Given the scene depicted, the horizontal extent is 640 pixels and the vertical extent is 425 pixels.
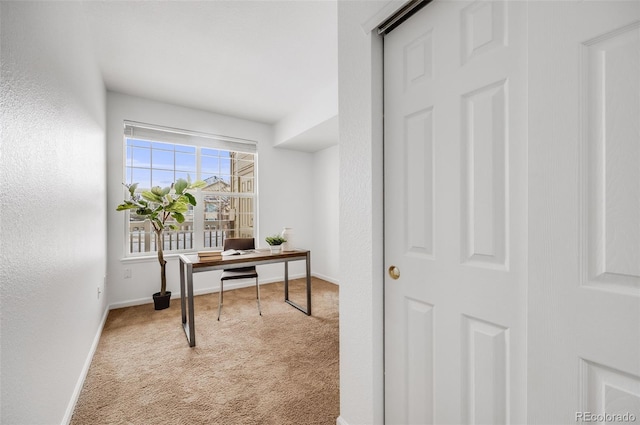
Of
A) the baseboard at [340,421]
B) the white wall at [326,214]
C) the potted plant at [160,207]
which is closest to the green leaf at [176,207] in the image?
the potted plant at [160,207]

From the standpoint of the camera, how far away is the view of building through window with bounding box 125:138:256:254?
3.67 metres

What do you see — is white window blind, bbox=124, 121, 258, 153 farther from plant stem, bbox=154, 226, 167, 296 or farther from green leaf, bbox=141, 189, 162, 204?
plant stem, bbox=154, 226, 167, 296

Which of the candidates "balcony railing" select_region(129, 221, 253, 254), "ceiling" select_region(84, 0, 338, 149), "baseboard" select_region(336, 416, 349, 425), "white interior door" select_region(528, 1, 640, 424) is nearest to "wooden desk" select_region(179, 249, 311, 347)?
"balcony railing" select_region(129, 221, 253, 254)

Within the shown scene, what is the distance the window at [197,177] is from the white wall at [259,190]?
123 millimetres

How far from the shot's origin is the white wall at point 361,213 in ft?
4.16

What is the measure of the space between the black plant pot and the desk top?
928mm

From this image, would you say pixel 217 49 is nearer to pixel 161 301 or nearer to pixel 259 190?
pixel 259 190

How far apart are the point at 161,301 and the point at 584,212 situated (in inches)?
151

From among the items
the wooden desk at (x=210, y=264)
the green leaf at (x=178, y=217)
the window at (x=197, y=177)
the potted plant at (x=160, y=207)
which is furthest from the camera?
the window at (x=197, y=177)

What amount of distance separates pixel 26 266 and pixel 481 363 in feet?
5.57

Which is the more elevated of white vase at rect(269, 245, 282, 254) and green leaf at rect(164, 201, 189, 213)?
green leaf at rect(164, 201, 189, 213)

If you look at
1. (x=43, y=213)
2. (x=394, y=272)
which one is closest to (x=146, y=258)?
(x=43, y=213)

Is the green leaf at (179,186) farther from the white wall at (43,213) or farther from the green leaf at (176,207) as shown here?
the white wall at (43,213)

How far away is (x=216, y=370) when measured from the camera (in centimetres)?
204
